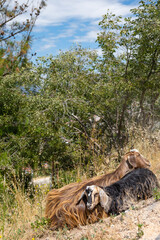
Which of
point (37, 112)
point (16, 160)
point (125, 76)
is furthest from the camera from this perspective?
point (125, 76)

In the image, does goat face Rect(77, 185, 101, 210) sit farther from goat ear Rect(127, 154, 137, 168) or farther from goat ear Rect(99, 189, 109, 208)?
goat ear Rect(127, 154, 137, 168)

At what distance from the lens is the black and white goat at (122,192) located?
13.1 ft

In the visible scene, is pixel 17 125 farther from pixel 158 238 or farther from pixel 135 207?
pixel 158 238

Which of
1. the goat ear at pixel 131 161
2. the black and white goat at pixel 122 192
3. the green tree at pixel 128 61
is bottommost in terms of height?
the black and white goat at pixel 122 192

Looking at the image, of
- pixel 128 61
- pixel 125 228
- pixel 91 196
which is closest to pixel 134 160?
pixel 91 196

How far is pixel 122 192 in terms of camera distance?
13.9 feet

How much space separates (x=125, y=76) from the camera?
8.96 metres

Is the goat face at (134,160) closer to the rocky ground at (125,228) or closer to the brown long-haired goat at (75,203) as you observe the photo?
the brown long-haired goat at (75,203)

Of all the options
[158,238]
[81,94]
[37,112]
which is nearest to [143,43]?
[81,94]

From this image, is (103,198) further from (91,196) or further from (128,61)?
(128,61)

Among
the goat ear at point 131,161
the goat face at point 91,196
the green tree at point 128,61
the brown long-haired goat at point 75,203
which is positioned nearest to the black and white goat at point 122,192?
the goat face at point 91,196

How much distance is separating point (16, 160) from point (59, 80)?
7.75 ft

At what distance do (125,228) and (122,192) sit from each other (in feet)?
2.42

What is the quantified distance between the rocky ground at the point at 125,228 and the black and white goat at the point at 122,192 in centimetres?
14
